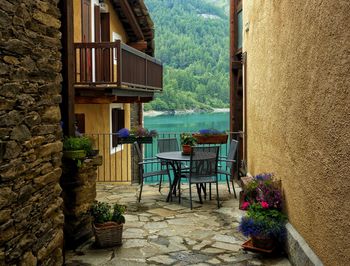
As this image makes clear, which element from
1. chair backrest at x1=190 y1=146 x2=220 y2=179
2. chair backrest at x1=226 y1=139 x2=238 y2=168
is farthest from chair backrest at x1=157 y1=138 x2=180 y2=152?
chair backrest at x1=190 y1=146 x2=220 y2=179

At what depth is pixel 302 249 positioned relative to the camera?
3914 mm

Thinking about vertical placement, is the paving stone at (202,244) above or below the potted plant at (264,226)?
below

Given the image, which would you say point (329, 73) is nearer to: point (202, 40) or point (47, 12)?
point (47, 12)

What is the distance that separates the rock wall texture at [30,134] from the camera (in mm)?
3021

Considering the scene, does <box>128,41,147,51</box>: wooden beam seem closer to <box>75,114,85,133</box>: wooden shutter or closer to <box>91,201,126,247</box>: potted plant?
<box>75,114,85,133</box>: wooden shutter

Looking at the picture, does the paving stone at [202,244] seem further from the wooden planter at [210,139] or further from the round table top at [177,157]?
the wooden planter at [210,139]

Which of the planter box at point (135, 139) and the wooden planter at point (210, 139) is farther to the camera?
the planter box at point (135, 139)

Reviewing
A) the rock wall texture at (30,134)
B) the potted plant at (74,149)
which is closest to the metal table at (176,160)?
the potted plant at (74,149)

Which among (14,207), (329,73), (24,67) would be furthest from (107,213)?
(329,73)

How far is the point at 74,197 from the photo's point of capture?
16.3ft

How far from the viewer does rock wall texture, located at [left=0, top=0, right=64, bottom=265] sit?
3.02 m

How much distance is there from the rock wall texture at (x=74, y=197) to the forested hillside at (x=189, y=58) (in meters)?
24.1

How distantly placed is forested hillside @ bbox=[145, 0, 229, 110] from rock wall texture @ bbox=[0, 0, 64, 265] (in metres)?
25.2

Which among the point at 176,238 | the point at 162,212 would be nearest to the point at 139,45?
the point at 162,212
